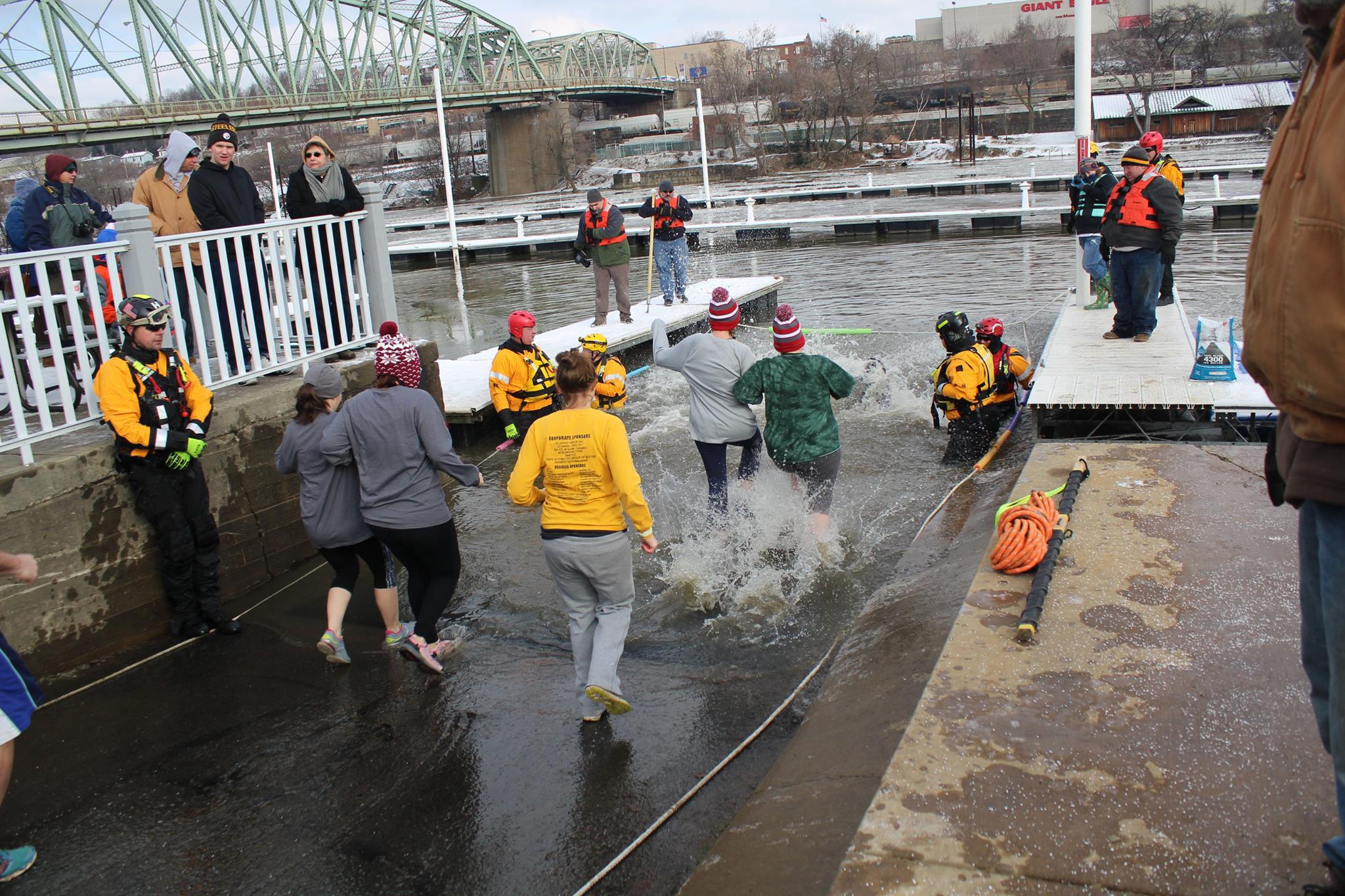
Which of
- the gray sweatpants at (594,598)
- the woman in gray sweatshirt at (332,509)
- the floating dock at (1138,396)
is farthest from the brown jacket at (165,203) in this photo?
the floating dock at (1138,396)

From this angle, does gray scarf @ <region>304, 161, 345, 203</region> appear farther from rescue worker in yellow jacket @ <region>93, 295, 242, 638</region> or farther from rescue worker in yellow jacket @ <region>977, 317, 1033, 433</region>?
rescue worker in yellow jacket @ <region>977, 317, 1033, 433</region>

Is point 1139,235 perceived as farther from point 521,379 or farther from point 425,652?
point 425,652

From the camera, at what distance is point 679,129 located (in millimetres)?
98625

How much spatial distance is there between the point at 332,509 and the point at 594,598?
1623 millimetres

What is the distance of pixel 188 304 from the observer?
317 inches

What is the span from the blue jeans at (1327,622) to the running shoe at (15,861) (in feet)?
14.2

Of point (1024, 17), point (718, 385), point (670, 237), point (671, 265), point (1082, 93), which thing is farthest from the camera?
point (1024, 17)

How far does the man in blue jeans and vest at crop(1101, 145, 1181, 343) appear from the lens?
9.05 m

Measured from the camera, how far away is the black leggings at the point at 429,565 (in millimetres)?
5434

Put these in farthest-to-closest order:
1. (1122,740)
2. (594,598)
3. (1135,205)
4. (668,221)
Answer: (668,221) < (1135,205) < (594,598) < (1122,740)

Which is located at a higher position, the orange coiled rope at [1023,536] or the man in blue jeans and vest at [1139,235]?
the man in blue jeans and vest at [1139,235]

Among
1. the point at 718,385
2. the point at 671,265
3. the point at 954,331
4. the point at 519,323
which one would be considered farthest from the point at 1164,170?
the point at 671,265

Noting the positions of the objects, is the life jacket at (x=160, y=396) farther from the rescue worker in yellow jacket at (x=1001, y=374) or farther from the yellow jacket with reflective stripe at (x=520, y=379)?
the rescue worker in yellow jacket at (x=1001, y=374)

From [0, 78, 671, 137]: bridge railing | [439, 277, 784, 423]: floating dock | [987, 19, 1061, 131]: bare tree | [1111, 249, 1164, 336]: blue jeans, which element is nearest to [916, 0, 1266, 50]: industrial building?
[987, 19, 1061, 131]: bare tree
